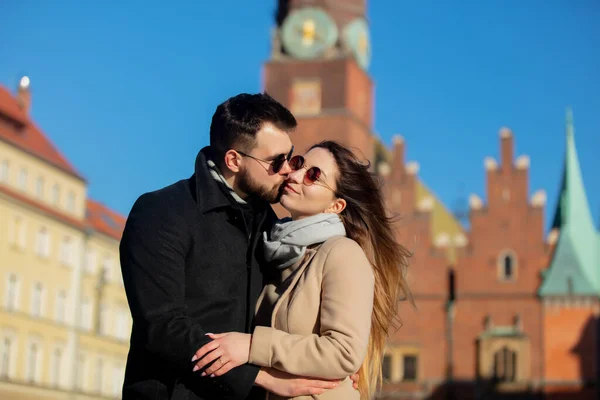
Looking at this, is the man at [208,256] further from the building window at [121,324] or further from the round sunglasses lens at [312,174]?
the building window at [121,324]

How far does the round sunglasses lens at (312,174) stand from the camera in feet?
16.3

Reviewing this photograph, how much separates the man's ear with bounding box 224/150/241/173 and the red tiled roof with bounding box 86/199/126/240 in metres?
41.9

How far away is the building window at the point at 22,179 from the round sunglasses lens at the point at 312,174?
124 ft

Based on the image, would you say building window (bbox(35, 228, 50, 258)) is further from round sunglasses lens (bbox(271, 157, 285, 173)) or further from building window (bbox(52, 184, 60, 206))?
round sunglasses lens (bbox(271, 157, 285, 173))

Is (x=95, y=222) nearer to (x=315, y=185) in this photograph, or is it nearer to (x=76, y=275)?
(x=76, y=275)

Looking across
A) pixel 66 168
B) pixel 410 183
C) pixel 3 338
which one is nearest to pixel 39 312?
pixel 3 338

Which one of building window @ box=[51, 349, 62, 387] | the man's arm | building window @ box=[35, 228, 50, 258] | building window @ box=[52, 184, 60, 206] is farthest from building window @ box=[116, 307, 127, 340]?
the man's arm

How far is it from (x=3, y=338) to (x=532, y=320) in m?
18.3

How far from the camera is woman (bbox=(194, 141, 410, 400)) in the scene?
4.49 metres

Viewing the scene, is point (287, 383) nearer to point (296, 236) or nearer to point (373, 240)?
point (296, 236)

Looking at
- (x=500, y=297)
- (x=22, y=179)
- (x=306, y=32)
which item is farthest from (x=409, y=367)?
(x=22, y=179)

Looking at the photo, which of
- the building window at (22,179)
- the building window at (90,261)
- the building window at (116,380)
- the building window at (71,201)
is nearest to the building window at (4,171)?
the building window at (22,179)

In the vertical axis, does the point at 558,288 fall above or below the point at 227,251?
above

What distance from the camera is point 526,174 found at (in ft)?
138
